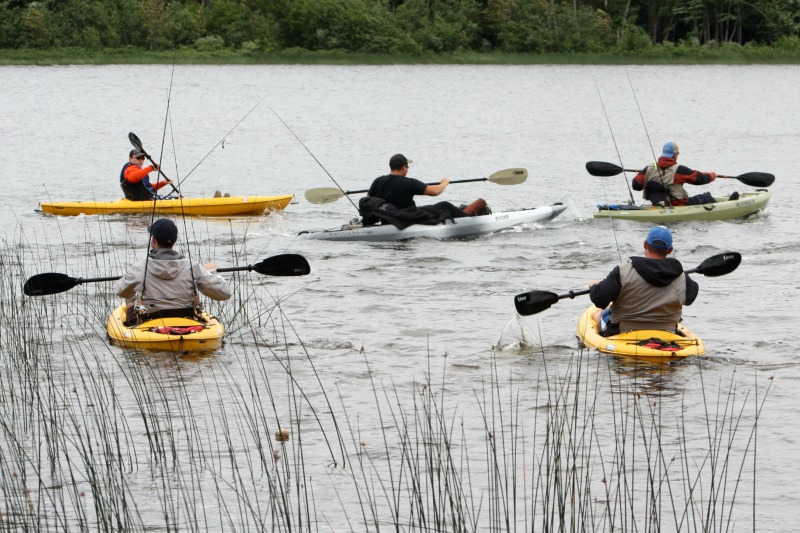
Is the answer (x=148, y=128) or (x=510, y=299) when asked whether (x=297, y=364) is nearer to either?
(x=510, y=299)

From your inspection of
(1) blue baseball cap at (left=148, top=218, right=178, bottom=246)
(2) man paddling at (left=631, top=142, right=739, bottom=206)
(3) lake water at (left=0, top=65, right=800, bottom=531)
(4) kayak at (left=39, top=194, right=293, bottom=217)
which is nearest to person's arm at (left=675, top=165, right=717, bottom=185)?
(2) man paddling at (left=631, top=142, right=739, bottom=206)

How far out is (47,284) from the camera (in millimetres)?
10883

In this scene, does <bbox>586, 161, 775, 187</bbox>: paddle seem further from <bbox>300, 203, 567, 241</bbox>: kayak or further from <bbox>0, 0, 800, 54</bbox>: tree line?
<bbox>0, 0, 800, 54</bbox>: tree line

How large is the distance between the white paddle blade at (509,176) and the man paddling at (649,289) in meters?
9.20

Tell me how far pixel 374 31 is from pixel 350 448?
210ft

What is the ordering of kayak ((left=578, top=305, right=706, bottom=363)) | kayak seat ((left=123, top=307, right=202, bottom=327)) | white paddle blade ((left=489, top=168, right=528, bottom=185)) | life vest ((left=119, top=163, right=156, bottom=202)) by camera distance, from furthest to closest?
life vest ((left=119, top=163, right=156, bottom=202)) → white paddle blade ((left=489, top=168, right=528, bottom=185)) → kayak seat ((left=123, top=307, right=202, bottom=327)) → kayak ((left=578, top=305, right=706, bottom=363))

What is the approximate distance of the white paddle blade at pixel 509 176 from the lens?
19.7 meters

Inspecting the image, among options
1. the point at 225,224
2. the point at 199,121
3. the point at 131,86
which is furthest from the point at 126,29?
the point at 225,224

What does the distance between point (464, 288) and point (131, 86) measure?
4352 cm

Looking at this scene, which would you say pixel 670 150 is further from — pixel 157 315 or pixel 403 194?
pixel 157 315

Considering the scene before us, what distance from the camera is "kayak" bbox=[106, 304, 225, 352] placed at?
10336 millimetres

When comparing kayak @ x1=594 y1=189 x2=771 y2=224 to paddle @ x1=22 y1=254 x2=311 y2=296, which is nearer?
paddle @ x1=22 y1=254 x2=311 y2=296

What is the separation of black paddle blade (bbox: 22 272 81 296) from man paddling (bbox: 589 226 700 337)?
4.38 metres

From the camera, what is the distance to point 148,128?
41.3m
